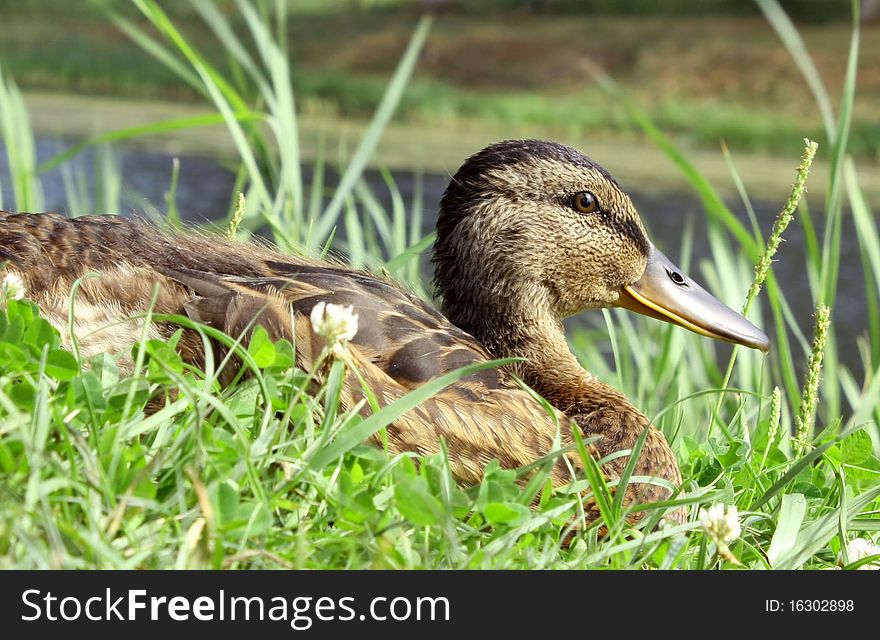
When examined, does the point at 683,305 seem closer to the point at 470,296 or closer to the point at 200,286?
the point at 470,296

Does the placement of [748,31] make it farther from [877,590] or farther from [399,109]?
[877,590]

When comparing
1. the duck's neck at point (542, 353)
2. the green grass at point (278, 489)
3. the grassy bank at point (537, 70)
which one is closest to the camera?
the green grass at point (278, 489)

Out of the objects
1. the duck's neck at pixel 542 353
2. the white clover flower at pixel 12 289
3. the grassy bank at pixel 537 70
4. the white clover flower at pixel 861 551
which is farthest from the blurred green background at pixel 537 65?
the white clover flower at pixel 861 551

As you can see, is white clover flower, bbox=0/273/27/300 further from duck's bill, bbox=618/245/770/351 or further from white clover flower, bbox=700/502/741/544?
duck's bill, bbox=618/245/770/351

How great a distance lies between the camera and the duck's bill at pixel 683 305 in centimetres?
257

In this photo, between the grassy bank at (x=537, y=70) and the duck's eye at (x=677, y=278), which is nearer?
the duck's eye at (x=677, y=278)

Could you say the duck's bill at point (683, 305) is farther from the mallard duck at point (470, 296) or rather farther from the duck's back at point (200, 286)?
the duck's back at point (200, 286)

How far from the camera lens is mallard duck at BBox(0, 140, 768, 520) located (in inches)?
78.2

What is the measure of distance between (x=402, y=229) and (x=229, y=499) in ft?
7.05

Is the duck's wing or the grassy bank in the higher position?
the grassy bank

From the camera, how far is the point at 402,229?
3529 millimetres

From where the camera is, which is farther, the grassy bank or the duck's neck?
the grassy bank

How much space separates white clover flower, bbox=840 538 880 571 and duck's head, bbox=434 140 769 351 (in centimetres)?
78

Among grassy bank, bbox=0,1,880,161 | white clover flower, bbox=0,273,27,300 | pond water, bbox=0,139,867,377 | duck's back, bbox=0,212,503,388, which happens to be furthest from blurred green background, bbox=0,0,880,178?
white clover flower, bbox=0,273,27,300
